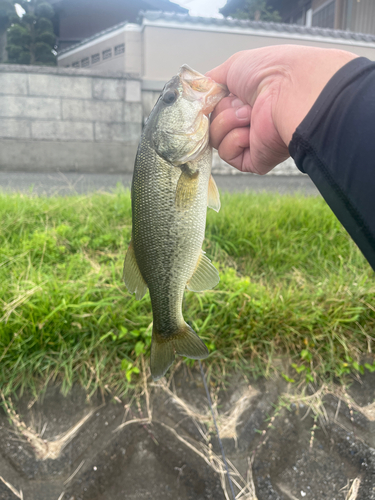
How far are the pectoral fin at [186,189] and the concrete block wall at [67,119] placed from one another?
25.9 ft

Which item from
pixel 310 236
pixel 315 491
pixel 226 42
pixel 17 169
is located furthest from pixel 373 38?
pixel 315 491

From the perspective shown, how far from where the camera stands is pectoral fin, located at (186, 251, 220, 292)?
1.27m

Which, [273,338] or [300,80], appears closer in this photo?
[300,80]

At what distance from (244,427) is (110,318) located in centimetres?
106

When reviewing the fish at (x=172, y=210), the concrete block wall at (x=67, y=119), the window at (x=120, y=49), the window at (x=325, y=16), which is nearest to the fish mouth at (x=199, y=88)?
the fish at (x=172, y=210)

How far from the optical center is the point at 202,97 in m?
1.25

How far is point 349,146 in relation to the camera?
806 mm

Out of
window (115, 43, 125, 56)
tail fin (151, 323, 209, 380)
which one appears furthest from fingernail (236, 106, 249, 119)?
window (115, 43, 125, 56)

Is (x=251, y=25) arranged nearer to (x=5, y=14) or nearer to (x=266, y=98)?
(x=5, y=14)

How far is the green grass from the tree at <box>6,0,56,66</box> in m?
11.3

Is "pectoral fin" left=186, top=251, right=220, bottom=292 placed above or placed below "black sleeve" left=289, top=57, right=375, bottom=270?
below

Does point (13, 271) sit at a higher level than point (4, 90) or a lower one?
lower

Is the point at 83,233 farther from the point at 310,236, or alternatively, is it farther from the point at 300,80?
the point at 300,80

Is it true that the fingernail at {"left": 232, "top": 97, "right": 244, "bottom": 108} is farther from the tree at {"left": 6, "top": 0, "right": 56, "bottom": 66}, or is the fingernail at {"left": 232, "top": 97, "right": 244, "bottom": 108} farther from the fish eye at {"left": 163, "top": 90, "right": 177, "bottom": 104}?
the tree at {"left": 6, "top": 0, "right": 56, "bottom": 66}
